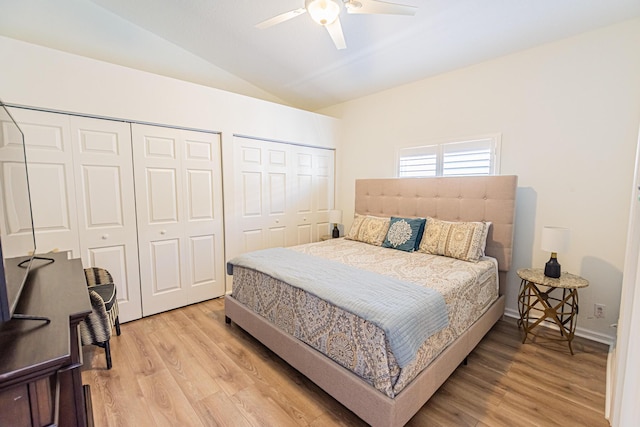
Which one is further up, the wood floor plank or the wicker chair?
the wicker chair

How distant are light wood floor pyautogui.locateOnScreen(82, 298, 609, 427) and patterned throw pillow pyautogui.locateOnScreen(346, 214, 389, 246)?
1.40m

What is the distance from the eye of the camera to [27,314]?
1.03 metres

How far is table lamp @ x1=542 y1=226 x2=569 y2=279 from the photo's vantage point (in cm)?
227

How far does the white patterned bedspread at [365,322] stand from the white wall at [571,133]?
0.74 metres

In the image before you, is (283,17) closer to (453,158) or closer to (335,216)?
(453,158)

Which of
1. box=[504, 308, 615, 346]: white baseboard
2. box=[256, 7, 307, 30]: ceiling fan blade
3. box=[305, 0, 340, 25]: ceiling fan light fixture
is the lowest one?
box=[504, 308, 615, 346]: white baseboard

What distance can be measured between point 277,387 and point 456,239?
6.62 feet

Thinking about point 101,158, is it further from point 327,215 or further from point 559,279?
point 559,279

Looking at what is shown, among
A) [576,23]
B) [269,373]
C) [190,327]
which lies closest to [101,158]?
[190,327]

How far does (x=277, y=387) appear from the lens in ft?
6.23

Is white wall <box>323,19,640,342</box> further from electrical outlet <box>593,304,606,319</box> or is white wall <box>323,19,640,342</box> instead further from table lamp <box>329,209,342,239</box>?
table lamp <box>329,209,342,239</box>

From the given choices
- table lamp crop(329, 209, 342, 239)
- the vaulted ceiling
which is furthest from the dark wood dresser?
table lamp crop(329, 209, 342, 239)

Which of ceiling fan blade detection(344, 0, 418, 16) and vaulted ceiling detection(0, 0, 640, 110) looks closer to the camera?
ceiling fan blade detection(344, 0, 418, 16)

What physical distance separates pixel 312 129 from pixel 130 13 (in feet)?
7.71
